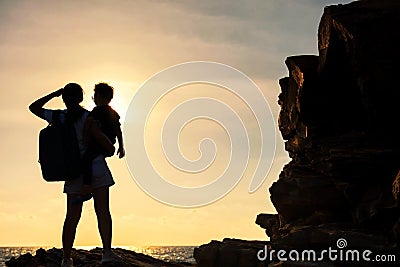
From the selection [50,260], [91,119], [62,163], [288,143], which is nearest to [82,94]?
[91,119]

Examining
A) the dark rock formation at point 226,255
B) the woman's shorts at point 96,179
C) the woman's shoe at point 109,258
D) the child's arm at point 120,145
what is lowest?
the woman's shoe at point 109,258

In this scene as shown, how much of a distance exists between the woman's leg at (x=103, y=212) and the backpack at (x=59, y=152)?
626 mm

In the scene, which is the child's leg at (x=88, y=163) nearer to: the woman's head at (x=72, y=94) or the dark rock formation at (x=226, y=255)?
the woman's head at (x=72, y=94)

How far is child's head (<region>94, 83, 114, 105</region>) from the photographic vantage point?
11.9 meters

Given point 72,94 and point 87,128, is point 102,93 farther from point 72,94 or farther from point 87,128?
point 87,128

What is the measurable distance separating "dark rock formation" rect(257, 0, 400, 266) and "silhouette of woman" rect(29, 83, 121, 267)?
27.0 feet

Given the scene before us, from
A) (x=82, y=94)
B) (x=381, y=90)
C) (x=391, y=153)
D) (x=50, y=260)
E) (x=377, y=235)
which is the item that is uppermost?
(x=381, y=90)

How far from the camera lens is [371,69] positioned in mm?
20750

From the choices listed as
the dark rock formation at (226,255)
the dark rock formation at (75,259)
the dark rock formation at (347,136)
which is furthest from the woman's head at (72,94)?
the dark rock formation at (226,255)

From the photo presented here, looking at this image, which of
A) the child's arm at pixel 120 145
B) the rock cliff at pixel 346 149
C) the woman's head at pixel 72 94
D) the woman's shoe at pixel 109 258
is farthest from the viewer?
the rock cliff at pixel 346 149

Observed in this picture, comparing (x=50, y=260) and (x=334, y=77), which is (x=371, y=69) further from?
(x=50, y=260)

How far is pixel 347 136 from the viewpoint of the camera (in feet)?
73.7

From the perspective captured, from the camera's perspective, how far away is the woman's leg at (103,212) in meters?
11.6

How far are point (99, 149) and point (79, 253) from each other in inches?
270
